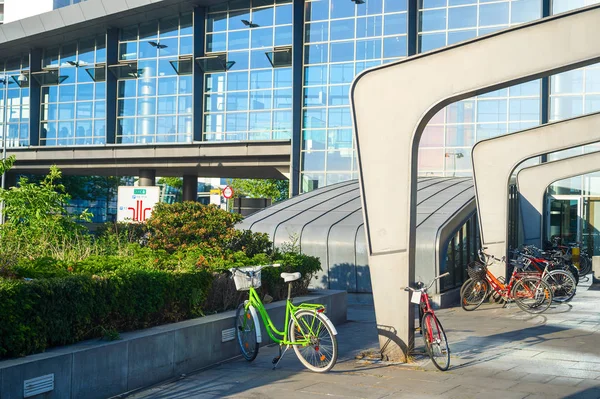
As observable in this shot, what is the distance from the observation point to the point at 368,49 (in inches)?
1208

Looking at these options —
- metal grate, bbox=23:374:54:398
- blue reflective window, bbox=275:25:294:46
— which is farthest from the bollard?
metal grate, bbox=23:374:54:398

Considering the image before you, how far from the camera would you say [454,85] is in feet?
28.0

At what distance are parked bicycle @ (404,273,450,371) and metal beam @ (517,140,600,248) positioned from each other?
42.1 ft

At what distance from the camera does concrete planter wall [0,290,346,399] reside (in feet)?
20.0

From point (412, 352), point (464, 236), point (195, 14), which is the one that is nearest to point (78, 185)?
point (195, 14)

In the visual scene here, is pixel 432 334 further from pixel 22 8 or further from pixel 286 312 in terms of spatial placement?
pixel 22 8

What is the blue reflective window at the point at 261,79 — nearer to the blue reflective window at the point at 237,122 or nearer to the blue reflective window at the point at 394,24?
the blue reflective window at the point at 237,122

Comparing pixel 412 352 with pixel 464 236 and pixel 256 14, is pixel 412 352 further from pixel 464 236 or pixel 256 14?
pixel 256 14

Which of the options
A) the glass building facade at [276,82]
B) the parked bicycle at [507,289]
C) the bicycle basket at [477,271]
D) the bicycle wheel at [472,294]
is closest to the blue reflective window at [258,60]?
the glass building facade at [276,82]

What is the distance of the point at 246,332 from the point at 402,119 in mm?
3255

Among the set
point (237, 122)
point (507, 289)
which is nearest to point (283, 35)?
point (237, 122)

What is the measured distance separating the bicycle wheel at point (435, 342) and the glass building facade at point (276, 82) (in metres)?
21.0

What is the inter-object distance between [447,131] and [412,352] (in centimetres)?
2140

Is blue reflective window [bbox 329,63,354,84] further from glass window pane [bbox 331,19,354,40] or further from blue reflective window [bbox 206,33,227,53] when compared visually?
blue reflective window [bbox 206,33,227,53]
